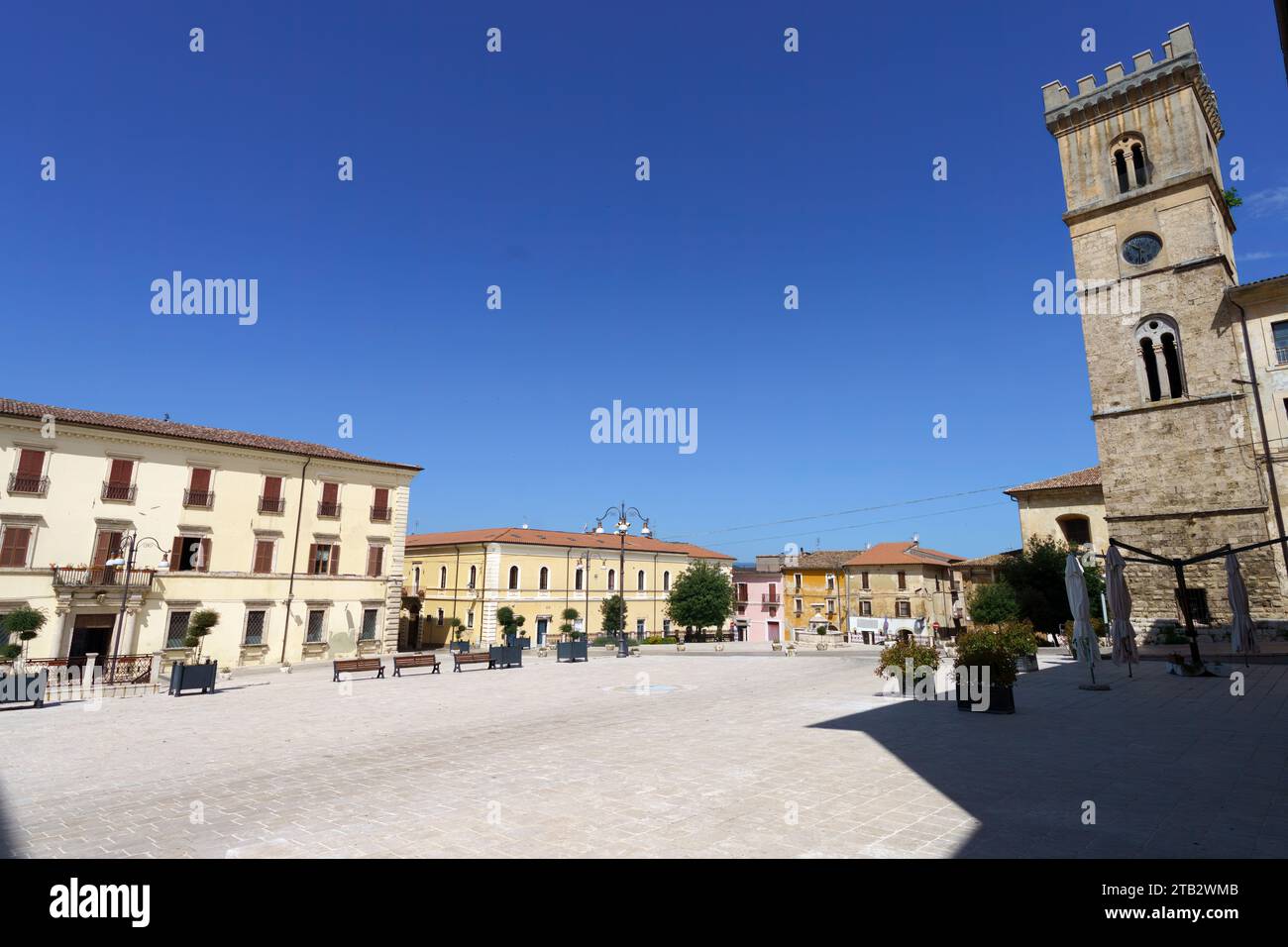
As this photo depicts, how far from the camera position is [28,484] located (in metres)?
23.5

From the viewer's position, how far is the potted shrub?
11297mm

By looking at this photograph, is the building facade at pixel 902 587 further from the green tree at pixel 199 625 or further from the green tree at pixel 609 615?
the green tree at pixel 199 625

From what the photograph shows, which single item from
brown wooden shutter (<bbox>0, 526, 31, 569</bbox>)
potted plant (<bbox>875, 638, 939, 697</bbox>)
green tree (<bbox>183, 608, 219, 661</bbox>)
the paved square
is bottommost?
the paved square

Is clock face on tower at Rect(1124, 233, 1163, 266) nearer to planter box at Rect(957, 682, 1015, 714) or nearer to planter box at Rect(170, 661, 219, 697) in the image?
planter box at Rect(957, 682, 1015, 714)

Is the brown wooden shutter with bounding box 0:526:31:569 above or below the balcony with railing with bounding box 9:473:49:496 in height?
below

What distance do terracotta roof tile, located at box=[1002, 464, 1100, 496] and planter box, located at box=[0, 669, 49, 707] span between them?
38.6 m

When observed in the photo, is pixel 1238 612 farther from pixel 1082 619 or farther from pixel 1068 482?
pixel 1068 482

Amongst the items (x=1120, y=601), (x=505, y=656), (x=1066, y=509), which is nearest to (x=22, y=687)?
(x=505, y=656)

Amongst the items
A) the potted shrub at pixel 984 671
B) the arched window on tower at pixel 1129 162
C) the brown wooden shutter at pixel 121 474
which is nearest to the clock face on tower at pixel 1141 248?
the arched window on tower at pixel 1129 162

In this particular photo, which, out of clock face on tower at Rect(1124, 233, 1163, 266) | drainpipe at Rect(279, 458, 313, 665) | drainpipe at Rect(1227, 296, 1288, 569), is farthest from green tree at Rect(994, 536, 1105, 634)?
drainpipe at Rect(279, 458, 313, 665)

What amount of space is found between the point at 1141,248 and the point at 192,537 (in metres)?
40.5

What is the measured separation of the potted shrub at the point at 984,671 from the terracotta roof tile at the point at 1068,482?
81.6 ft

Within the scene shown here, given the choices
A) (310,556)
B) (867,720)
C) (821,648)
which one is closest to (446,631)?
(310,556)

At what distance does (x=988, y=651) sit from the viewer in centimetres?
1151
